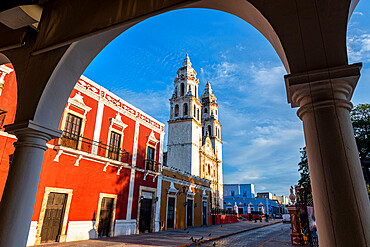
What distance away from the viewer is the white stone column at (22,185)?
2.78m

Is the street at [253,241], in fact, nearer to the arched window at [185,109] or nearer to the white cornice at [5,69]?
the white cornice at [5,69]

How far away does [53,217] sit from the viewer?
874 cm

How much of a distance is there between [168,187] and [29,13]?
1410 cm

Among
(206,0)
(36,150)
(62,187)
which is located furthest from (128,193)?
(206,0)

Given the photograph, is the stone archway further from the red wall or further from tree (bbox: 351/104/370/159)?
tree (bbox: 351/104/370/159)

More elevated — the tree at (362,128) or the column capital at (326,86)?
the tree at (362,128)

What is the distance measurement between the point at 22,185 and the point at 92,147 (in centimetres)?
797

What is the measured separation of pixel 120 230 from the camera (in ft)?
37.5

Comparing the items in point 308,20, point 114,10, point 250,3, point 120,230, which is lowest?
point 120,230

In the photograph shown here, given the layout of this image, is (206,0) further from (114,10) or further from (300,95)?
(300,95)

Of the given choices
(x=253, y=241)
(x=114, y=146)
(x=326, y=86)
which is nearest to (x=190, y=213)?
(x=253, y=241)

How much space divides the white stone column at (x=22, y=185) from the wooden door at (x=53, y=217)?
256 inches

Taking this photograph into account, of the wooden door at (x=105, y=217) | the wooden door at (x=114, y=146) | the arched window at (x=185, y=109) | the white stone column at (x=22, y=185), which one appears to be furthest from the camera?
the arched window at (x=185, y=109)

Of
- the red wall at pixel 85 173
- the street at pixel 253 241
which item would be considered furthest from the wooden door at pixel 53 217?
the street at pixel 253 241
